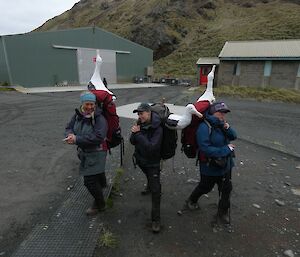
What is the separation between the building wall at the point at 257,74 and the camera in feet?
66.7

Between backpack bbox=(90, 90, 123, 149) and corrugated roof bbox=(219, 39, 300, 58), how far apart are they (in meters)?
20.9

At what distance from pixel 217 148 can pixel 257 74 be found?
21.1 meters

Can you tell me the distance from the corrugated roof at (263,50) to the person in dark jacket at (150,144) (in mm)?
21049

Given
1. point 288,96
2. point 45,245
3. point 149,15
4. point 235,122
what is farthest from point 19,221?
point 149,15

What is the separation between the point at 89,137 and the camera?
2.90 meters

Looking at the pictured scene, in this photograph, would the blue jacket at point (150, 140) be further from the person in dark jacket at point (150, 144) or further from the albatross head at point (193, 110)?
the albatross head at point (193, 110)

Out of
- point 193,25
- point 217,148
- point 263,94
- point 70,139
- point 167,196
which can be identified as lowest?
point 263,94

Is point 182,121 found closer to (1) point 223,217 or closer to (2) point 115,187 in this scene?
(1) point 223,217

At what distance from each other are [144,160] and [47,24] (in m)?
121

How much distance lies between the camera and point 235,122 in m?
9.59

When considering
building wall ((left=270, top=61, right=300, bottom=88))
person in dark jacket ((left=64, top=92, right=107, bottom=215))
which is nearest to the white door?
building wall ((left=270, top=61, right=300, bottom=88))

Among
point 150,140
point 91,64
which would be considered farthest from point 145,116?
point 91,64

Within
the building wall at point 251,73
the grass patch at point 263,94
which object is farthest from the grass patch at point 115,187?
the building wall at point 251,73

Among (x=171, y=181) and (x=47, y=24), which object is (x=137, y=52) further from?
(x=47, y=24)
